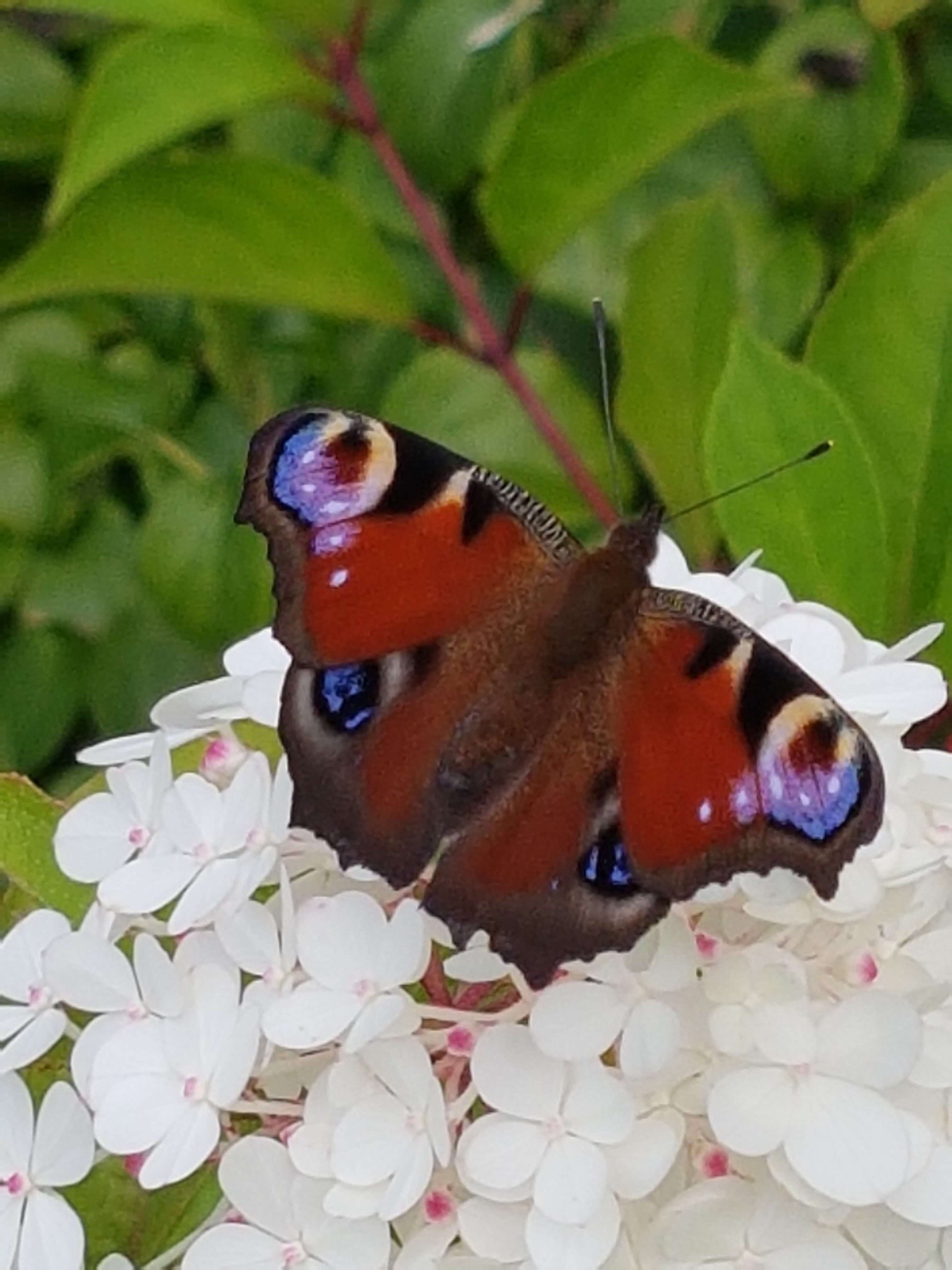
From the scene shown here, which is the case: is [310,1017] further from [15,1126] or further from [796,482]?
[796,482]

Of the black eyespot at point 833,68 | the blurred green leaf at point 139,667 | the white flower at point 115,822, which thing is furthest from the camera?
the blurred green leaf at point 139,667

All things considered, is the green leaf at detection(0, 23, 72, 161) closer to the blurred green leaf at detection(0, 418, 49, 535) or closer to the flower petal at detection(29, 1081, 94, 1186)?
the blurred green leaf at detection(0, 418, 49, 535)

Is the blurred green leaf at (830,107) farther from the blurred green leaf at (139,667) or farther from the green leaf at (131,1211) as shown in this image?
the green leaf at (131,1211)

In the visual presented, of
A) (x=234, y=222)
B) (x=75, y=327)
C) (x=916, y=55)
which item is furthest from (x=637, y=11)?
(x=75, y=327)

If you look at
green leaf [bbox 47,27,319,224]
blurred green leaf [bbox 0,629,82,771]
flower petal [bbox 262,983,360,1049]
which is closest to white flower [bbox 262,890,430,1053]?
flower petal [bbox 262,983,360,1049]

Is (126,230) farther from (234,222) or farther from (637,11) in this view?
(637,11)

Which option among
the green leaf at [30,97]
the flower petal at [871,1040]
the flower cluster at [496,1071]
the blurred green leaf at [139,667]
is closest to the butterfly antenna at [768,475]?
the flower cluster at [496,1071]
